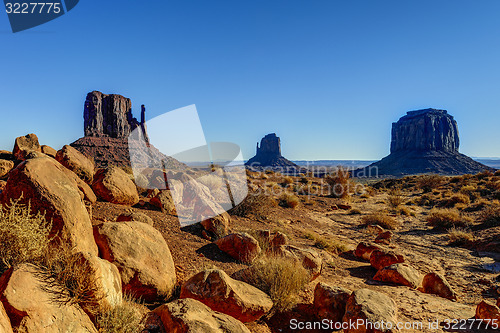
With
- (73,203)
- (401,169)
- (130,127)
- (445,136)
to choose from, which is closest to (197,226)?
(73,203)

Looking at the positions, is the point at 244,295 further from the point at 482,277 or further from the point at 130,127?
the point at 130,127

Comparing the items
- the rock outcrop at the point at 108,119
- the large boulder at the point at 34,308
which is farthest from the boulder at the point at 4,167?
the rock outcrop at the point at 108,119

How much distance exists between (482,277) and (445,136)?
4496 inches

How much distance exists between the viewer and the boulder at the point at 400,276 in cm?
584

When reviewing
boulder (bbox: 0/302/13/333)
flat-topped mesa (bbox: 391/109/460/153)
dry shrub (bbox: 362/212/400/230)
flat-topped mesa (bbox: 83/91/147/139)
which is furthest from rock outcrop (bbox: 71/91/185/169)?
flat-topped mesa (bbox: 391/109/460/153)

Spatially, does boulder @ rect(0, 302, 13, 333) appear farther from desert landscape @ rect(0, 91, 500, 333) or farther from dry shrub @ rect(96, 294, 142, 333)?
dry shrub @ rect(96, 294, 142, 333)

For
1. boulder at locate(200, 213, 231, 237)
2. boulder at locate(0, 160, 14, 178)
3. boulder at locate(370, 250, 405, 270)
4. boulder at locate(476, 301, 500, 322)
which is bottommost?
boulder at locate(370, 250, 405, 270)

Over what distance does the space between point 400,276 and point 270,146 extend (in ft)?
356

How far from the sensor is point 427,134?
3883 inches

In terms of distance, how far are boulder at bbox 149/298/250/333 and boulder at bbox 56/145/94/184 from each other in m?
Result: 7.46

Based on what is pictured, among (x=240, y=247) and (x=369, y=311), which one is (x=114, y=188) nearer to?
(x=240, y=247)

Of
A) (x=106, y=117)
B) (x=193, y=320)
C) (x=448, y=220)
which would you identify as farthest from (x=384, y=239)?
(x=106, y=117)

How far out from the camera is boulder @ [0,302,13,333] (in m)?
2.04

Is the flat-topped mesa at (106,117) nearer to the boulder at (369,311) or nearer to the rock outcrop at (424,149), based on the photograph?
the rock outcrop at (424,149)
